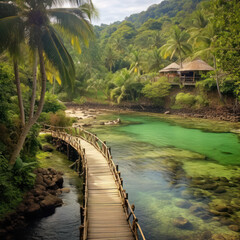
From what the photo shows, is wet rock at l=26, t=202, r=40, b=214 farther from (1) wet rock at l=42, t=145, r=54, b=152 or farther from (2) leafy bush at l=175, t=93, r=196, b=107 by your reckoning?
(2) leafy bush at l=175, t=93, r=196, b=107

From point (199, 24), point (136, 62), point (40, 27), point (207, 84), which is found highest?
point (199, 24)

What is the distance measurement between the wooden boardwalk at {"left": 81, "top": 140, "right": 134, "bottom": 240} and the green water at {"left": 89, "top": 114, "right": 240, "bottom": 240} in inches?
77.0

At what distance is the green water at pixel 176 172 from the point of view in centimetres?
1004

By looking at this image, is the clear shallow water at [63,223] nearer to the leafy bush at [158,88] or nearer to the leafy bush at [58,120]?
the leafy bush at [58,120]

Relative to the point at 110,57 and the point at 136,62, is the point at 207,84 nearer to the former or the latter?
the point at 136,62

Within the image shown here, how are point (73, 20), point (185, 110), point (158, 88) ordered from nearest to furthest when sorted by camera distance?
point (73, 20) → point (185, 110) → point (158, 88)

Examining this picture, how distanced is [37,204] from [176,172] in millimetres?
9493

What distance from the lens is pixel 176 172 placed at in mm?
15812

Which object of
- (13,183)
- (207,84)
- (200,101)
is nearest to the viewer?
(13,183)

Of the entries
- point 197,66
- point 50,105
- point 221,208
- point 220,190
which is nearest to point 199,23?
point 197,66

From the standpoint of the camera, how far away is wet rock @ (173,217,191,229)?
9805mm

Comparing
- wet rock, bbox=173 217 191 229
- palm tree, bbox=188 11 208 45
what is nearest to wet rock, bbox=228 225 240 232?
wet rock, bbox=173 217 191 229

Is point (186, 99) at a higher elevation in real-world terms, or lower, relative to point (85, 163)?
higher

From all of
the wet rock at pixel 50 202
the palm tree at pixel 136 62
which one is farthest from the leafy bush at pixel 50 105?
the palm tree at pixel 136 62
